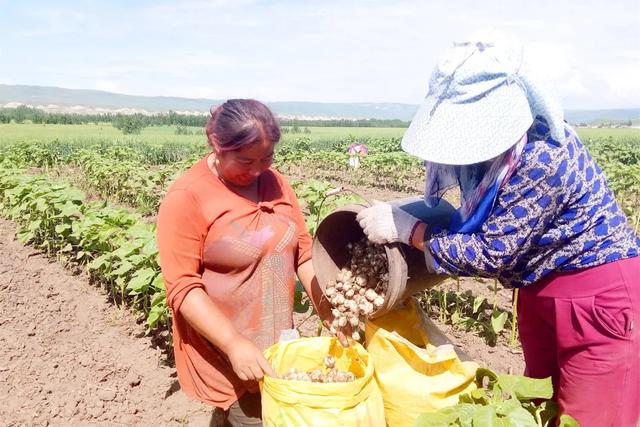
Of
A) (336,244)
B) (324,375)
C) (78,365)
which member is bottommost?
(78,365)

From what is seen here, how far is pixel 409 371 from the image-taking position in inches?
70.9

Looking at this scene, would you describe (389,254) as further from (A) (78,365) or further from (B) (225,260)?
(A) (78,365)

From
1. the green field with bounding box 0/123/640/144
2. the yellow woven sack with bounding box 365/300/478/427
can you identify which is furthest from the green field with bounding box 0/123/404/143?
the yellow woven sack with bounding box 365/300/478/427

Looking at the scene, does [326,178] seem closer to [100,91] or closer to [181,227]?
[181,227]

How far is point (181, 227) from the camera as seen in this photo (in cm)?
190

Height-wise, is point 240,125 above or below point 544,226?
above

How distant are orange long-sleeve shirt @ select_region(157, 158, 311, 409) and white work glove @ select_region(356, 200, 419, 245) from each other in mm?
457

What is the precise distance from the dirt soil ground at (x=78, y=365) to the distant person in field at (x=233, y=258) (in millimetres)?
1257

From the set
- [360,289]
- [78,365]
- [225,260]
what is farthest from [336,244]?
[78,365]

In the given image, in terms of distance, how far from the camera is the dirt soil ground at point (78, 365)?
3324 mm

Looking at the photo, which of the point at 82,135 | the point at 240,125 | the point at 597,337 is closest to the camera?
the point at 597,337

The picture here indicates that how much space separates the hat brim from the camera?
1.44m

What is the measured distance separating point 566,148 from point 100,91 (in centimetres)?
21030

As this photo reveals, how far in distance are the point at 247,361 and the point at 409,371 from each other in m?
0.51
